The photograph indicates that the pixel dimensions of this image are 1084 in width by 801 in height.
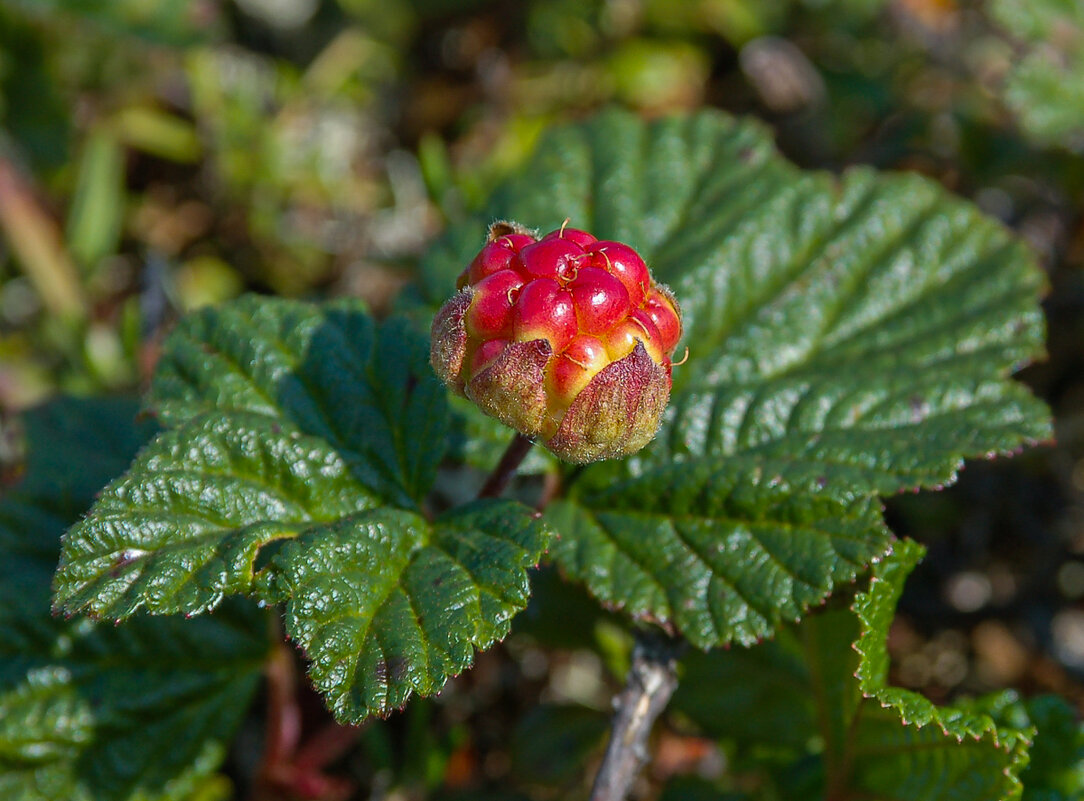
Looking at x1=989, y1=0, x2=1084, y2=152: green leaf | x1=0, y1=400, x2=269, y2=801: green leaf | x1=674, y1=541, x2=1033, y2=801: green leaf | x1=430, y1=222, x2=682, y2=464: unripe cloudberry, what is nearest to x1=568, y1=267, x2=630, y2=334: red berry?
x1=430, y1=222, x2=682, y2=464: unripe cloudberry

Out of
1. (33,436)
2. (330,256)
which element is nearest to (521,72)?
(330,256)

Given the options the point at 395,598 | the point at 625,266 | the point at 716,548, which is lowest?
the point at 716,548

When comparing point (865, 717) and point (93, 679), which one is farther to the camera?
point (93, 679)

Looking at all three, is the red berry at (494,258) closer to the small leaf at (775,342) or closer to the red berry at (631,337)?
the red berry at (631,337)

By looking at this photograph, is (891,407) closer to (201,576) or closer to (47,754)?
(201,576)

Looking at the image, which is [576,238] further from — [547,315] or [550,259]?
[547,315]

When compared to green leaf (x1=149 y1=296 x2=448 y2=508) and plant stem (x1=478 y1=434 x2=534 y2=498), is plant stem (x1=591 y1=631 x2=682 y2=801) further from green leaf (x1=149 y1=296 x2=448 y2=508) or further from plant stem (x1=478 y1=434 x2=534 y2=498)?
green leaf (x1=149 y1=296 x2=448 y2=508)

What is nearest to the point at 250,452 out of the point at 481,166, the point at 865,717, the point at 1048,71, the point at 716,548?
the point at 716,548
